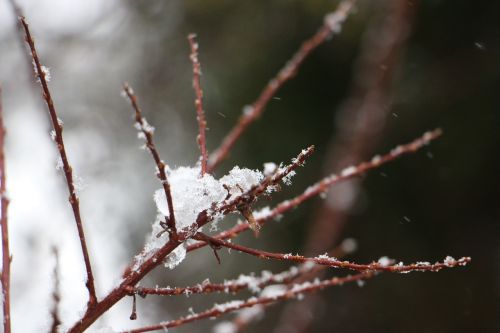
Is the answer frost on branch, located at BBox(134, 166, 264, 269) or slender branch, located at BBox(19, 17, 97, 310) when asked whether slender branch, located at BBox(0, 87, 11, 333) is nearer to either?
slender branch, located at BBox(19, 17, 97, 310)

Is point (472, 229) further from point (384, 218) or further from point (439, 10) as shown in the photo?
point (439, 10)

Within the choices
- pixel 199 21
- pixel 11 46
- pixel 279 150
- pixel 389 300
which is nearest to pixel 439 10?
pixel 279 150

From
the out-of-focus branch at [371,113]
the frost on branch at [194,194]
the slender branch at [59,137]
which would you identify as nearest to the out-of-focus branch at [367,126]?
the out-of-focus branch at [371,113]

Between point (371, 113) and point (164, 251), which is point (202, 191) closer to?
point (164, 251)

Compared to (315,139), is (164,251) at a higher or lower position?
lower

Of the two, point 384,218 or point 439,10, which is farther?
point 384,218

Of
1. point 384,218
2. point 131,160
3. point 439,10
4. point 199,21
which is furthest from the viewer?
point 131,160

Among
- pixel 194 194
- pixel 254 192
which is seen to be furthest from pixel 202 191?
pixel 254 192

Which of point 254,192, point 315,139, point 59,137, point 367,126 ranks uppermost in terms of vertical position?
point 315,139
